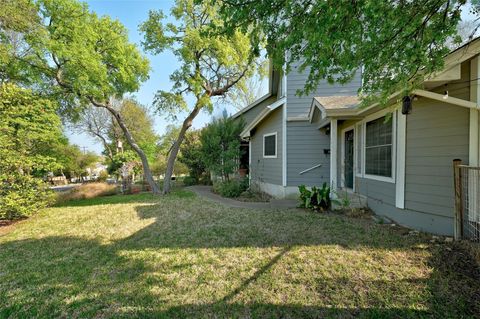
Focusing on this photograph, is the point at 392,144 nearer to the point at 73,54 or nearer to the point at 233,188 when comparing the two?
the point at 233,188

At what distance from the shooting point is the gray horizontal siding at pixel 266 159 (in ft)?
28.9

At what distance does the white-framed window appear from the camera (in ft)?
30.2

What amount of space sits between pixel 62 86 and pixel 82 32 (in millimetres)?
2404

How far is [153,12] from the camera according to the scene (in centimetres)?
1020

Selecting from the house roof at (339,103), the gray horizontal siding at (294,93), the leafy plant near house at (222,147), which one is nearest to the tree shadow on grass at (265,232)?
the house roof at (339,103)

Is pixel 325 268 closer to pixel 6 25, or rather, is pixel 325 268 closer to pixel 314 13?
pixel 314 13

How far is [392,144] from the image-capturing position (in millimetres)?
5016

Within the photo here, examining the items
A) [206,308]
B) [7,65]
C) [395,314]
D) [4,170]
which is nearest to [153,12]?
[7,65]

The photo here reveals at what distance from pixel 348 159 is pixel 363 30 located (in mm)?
5466

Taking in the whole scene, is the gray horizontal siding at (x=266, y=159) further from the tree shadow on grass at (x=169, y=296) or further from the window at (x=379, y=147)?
the tree shadow on grass at (x=169, y=296)

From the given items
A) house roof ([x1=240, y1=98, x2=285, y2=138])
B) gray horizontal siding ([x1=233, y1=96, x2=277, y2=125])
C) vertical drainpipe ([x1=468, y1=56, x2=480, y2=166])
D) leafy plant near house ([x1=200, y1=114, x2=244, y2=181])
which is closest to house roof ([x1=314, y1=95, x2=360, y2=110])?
house roof ([x1=240, y1=98, x2=285, y2=138])

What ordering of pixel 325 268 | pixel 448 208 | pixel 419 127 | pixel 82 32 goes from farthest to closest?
pixel 82 32, pixel 419 127, pixel 448 208, pixel 325 268

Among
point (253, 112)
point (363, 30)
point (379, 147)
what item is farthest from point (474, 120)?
point (253, 112)

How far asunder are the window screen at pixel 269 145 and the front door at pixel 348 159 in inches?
106
